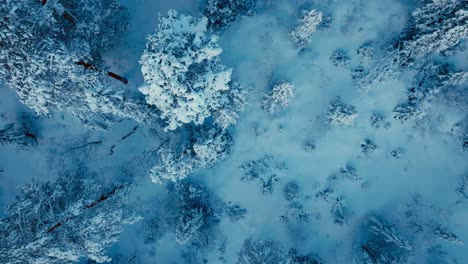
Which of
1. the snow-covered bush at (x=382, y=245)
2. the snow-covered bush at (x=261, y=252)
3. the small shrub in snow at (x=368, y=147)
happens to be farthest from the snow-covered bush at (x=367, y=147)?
the snow-covered bush at (x=261, y=252)

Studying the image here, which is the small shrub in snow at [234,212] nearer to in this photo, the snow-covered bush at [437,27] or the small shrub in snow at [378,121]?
the small shrub in snow at [378,121]

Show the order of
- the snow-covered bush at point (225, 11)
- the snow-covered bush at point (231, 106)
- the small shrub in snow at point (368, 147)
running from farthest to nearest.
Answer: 1. the small shrub in snow at point (368, 147)
2. the snow-covered bush at point (225, 11)
3. the snow-covered bush at point (231, 106)

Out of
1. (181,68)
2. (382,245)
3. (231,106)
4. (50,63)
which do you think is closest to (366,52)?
(231,106)

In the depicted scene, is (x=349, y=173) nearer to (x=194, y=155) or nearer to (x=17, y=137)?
(x=194, y=155)

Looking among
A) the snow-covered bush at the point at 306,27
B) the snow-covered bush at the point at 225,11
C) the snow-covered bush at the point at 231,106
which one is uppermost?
the snow-covered bush at the point at 225,11

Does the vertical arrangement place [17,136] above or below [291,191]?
above

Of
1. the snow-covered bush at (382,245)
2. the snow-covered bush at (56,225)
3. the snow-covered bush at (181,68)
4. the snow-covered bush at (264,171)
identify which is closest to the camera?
the snow-covered bush at (181,68)

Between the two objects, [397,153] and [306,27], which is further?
[397,153]

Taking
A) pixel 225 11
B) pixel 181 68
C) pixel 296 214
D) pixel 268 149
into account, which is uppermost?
pixel 225 11

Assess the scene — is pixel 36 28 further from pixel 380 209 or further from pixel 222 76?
pixel 380 209
